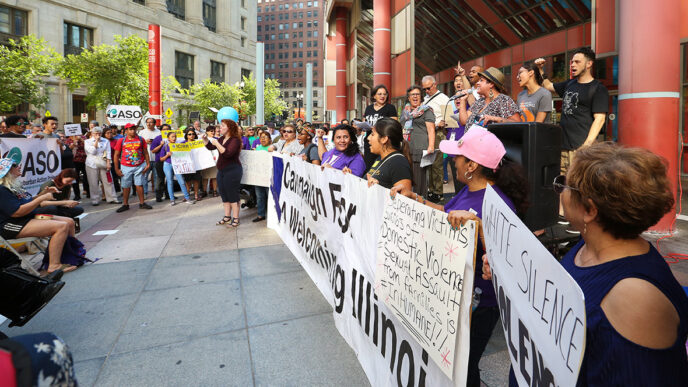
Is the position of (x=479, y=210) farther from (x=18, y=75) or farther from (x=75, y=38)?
(x=75, y=38)

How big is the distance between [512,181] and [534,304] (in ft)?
3.98

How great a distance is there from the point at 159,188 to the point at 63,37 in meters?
38.5

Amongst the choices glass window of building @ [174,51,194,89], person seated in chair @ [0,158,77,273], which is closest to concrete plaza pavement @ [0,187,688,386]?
person seated in chair @ [0,158,77,273]

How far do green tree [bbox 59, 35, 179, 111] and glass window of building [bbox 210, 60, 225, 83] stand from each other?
3528cm

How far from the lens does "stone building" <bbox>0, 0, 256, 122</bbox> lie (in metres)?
37.2

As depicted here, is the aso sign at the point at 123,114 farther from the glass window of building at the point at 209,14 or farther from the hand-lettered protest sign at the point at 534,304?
the glass window of building at the point at 209,14

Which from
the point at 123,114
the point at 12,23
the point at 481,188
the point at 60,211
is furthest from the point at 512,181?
the point at 12,23

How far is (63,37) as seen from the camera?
131 feet

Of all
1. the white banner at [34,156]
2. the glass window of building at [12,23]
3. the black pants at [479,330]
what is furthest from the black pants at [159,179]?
the glass window of building at [12,23]

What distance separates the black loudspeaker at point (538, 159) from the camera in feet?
11.7

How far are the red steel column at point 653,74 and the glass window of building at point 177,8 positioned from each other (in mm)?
61719

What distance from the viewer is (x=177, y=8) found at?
192 ft

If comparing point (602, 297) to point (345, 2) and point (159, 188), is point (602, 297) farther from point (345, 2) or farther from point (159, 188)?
point (345, 2)

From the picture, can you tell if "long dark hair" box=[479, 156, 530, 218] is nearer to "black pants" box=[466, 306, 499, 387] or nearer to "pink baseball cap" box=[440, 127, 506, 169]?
"pink baseball cap" box=[440, 127, 506, 169]
